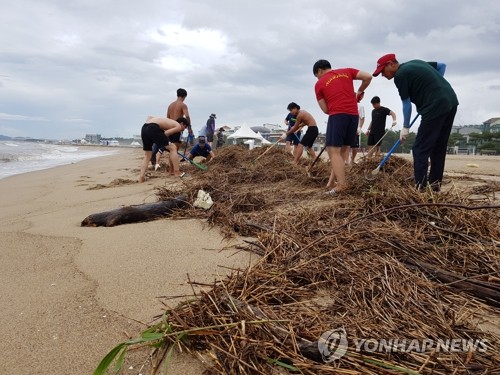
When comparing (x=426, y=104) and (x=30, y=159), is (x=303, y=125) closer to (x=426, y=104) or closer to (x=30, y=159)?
(x=426, y=104)

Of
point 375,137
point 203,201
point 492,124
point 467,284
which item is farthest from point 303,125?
point 492,124

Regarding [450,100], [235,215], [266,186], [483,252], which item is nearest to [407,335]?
[483,252]

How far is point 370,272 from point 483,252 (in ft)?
2.22

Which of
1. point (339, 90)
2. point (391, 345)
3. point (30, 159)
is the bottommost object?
point (30, 159)

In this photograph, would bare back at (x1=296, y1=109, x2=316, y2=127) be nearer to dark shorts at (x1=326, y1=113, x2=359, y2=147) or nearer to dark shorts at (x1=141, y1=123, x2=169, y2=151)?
Result: dark shorts at (x1=326, y1=113, x2=359, y2=147)

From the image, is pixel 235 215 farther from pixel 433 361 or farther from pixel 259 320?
pixel 433 361

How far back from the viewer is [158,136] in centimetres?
639

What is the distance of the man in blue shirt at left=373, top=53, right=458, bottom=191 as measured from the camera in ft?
10.8

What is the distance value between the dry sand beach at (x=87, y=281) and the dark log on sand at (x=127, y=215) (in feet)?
0.47

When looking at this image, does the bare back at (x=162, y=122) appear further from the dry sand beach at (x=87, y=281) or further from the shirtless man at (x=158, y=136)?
the dry sand beach at (x=87, y=281)

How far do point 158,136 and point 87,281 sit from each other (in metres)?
4.72

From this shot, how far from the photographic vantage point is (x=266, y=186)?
16.5ft

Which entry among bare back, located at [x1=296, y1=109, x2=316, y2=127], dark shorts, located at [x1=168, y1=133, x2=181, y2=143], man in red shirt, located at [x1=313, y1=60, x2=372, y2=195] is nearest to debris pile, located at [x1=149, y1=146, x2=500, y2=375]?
man in red shirt, located at [x1=313, y1=60, x2=372, y2=195]

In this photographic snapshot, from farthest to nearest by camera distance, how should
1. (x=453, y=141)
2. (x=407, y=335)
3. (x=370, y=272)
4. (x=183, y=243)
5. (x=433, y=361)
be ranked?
(x=453, y=141) → (x=183, y=243) → (x=370, y=272) → (x=407, y=335) → (x=433, y=361)
